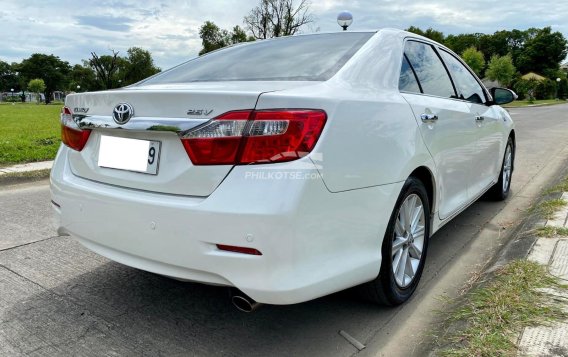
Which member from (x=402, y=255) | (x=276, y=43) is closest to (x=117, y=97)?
(x=276, y=43)

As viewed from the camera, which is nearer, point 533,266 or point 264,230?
point 264,230

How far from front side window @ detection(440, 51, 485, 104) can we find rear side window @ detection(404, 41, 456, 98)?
0.19 meters

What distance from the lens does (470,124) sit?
3.59 m

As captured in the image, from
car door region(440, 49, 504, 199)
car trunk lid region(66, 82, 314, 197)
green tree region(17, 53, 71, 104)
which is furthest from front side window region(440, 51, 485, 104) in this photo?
green tree region(17, 53, 71, 104)

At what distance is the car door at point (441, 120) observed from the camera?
2.83 metres

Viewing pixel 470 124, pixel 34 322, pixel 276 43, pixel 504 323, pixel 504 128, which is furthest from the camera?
pixel 504 128

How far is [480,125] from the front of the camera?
3.85 meters

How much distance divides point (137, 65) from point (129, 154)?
92802mm

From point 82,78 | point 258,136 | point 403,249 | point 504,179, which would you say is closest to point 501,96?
point 504,179

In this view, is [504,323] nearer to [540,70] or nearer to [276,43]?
[276,43]

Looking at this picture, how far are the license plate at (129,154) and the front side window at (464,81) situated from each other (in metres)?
2.51

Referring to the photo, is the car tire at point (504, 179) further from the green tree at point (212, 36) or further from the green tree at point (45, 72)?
the green tree at point (45, 72)

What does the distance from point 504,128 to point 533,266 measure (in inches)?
89.3

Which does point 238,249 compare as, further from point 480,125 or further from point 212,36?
point 212,36
